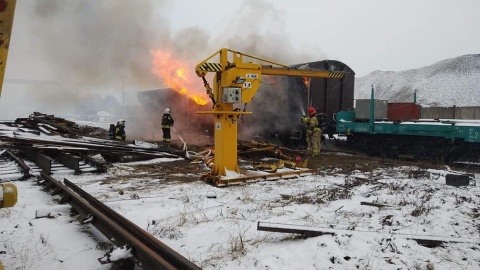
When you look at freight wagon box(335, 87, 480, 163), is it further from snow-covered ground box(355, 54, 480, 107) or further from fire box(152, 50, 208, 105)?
snow-covered ground box(355, 54, 480, 107)

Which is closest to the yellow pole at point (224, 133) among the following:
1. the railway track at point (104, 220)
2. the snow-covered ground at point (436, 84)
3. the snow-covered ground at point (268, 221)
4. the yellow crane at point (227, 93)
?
the yellow crane at point (227, 93)

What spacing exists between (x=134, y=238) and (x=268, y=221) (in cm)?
194

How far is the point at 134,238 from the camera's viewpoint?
374 cm

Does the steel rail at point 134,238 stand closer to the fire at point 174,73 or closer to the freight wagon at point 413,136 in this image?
the fire at point 174,73

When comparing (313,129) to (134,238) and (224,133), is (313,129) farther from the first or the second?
(134,238)

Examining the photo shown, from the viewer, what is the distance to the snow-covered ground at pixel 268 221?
3684 millimetres

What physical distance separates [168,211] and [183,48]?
1438cm

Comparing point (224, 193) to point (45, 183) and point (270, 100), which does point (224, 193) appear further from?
point (270, 100)

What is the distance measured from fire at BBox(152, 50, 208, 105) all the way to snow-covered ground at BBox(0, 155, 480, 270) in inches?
322

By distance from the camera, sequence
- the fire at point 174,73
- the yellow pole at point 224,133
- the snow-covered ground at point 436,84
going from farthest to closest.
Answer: the snow-covered ground at point 436,84, the fire at point 174,73, the yellow pole at point 224,133

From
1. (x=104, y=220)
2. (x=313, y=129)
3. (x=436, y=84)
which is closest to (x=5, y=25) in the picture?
(x=104, y=220)

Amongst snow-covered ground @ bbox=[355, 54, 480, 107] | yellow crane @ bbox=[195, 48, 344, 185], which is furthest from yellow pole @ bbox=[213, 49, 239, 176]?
snow-covered ground @ bbox=[355, 54, 480, 107]

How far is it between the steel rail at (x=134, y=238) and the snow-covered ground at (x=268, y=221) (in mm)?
172

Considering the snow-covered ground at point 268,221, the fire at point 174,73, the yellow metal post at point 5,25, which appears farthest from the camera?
the fire at point 174,73
